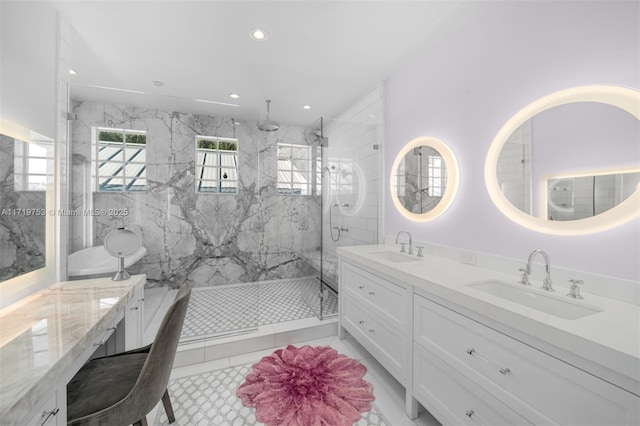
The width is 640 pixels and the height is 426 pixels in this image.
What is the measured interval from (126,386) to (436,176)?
2.44 m

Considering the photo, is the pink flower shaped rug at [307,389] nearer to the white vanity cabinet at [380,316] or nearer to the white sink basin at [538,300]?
the white vanity cabinet at [380,316]

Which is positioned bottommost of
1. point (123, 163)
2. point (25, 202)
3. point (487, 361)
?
point (487, 361)

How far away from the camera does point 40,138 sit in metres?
1.57

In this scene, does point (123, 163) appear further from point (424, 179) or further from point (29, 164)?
point (424, 179)

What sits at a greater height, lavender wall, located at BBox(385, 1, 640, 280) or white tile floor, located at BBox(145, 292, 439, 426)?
lavender wall, located at BBox(385, 1, 640, 280)

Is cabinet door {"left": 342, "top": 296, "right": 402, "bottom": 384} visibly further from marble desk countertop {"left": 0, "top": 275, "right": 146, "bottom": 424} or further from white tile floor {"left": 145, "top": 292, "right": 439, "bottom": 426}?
marble desk countertop {"left": 0, "top": 275, "right": 146, "bottom": 424}

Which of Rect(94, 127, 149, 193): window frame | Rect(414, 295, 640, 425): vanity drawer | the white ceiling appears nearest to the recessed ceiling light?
the white ceiling

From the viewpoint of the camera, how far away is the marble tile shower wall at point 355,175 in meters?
2.92

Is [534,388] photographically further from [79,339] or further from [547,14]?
[547,14]

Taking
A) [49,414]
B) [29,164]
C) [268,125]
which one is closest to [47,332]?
[49,414]

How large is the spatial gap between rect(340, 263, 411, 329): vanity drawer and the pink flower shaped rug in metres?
0.55

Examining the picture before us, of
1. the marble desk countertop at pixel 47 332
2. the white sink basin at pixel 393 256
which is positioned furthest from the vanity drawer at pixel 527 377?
the marble desk countertop at pixel 47 332

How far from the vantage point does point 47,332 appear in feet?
3.31

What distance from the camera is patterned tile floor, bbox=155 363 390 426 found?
1.56 metres
